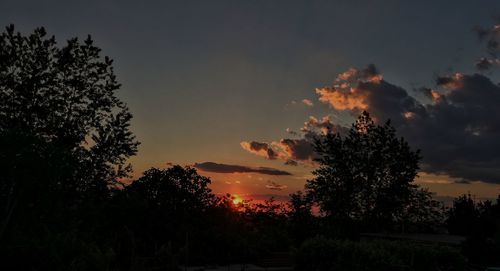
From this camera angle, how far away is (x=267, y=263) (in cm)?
3055

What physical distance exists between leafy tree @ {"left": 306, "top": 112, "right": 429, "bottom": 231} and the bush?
27070 mm

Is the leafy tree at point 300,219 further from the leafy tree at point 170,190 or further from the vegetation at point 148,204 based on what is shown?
the leafy tree at point 170,190

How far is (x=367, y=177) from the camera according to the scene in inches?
2035

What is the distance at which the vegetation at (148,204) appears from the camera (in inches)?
675

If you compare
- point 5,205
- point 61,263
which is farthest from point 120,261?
point 61,263

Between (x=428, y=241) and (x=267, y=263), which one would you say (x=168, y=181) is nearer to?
(x=267, y=263)

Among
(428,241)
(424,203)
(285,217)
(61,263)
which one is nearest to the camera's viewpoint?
(61,263)

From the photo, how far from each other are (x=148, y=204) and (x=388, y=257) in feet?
58.5

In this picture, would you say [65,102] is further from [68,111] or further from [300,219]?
[300,219]

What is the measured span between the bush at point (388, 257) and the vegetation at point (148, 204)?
5 centimetres

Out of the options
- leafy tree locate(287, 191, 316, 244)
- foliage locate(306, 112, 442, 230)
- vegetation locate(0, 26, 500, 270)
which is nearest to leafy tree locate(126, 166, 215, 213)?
vegetation locate(0, 26, 500, 270)

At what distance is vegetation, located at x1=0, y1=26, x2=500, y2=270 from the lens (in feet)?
56.3

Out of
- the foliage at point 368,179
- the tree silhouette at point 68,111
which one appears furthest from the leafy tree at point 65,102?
the foliage at point 368,179

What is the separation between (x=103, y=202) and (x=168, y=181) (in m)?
6.03
